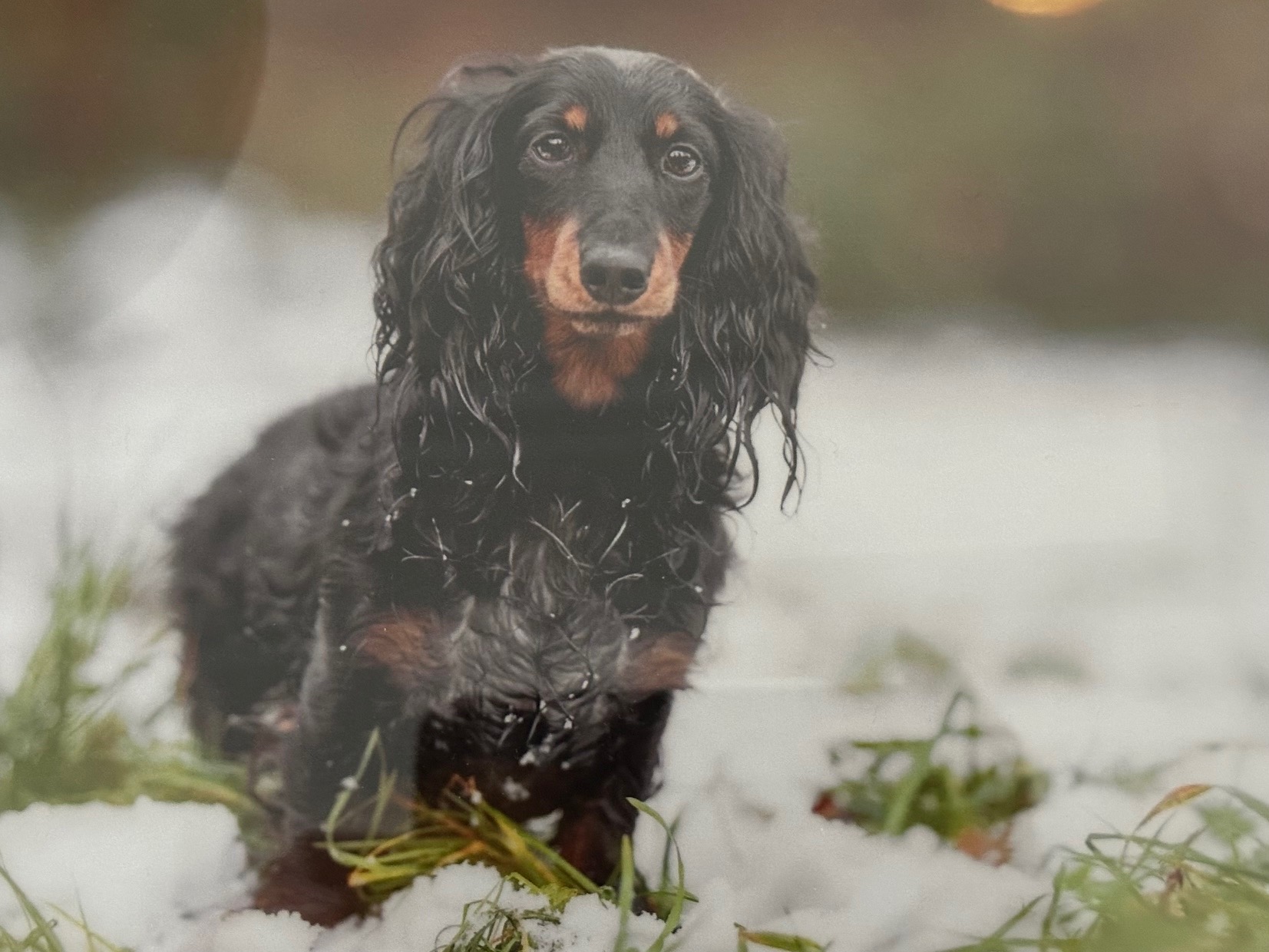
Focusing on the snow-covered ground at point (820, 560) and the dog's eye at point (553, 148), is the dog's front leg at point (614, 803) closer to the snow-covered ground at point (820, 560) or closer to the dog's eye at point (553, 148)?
the snow-covered ground at point (820, 560)

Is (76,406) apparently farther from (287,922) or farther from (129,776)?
(287,922)

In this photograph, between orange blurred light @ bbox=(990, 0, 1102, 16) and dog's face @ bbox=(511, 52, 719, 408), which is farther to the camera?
orange blurred light @ bbox=(990, 0, 1102, 16)

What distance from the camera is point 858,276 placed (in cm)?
76

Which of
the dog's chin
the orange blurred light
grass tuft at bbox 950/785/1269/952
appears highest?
the orange blurred light

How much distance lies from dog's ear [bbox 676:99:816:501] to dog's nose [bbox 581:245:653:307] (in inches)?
1.8

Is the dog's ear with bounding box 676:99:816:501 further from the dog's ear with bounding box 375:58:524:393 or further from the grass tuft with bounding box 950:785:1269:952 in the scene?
the grass tuft with bounding box 950:785:1269:952

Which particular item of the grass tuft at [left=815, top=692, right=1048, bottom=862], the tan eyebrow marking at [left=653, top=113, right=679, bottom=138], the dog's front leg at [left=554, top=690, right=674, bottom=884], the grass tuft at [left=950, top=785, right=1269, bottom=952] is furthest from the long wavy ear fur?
the grass tuft at [left=950, top=785, right=1269, bottom=952]

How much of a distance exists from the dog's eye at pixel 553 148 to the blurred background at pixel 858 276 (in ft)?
0.38

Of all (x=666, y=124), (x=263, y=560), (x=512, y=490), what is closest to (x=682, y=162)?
(x=666, y=124)

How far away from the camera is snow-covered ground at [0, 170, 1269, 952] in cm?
74

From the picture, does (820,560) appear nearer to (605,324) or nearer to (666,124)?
(605,324)

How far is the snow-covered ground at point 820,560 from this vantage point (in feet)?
2.42

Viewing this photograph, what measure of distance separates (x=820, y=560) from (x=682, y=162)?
341 mm

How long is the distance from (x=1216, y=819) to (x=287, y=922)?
0.78 meters
